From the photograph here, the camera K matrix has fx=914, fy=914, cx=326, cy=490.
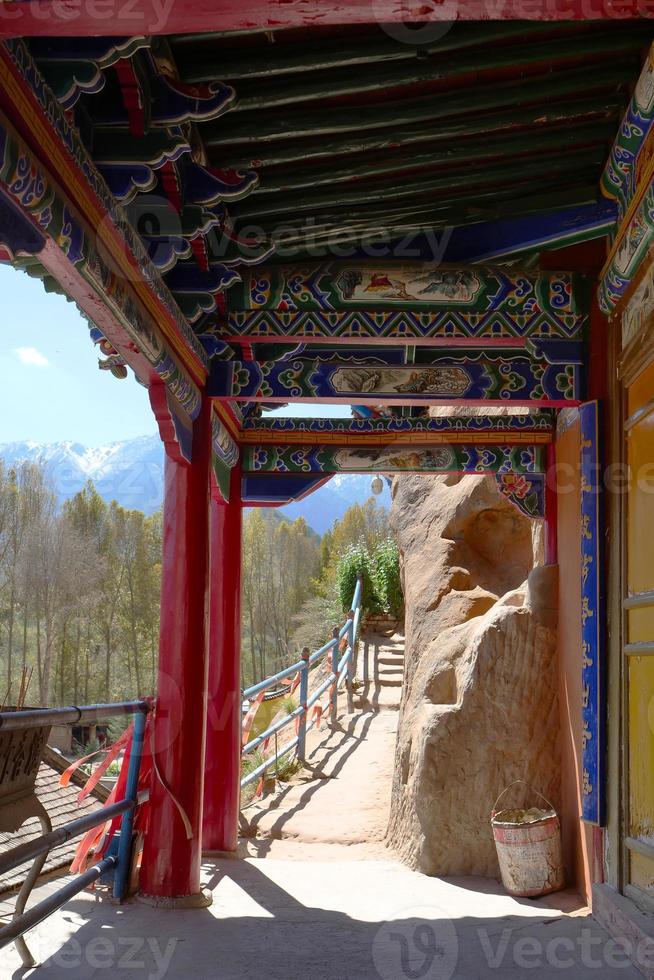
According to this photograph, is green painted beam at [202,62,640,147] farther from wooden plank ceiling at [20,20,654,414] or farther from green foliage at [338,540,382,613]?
green foliage at [338,540,382,613]

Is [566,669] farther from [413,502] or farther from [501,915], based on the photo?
[413,502]

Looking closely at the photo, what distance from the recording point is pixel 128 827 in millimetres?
4129

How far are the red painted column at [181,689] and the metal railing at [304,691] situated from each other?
2796 mm

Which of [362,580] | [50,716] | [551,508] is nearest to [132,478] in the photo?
[362,580]

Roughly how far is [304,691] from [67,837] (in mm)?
6698

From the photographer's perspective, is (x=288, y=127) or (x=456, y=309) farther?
(x=456, y=309)

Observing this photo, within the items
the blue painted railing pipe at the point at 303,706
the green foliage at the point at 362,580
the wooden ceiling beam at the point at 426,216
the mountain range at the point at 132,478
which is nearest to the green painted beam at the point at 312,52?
the wooden ceiling beam at the point at 426,216

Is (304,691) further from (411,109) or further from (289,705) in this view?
(411,109)

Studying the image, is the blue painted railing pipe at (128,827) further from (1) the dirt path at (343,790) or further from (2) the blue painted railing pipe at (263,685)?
(2) the blue painted railing pipe at (263,685)

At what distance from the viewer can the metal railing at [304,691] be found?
826 cm

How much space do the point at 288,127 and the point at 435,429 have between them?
3.48m

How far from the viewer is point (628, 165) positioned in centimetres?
349

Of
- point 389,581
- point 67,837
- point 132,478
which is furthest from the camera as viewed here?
point 132,478

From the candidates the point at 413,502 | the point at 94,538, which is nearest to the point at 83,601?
the point at 94,538
